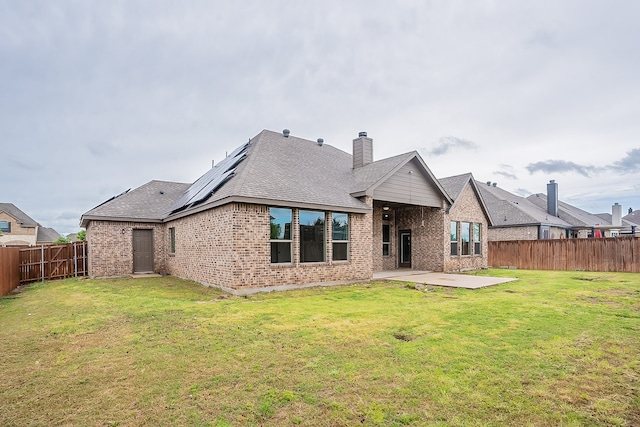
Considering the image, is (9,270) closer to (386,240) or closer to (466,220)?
(386,240)

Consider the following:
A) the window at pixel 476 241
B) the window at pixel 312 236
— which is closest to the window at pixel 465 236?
the window at pixel 476 241

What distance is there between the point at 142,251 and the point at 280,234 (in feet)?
30.6

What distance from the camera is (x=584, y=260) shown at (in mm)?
18719

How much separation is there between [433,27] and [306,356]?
11.5 metres

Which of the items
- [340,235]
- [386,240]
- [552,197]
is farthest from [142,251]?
[552,197]

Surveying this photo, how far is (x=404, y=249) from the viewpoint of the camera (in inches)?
722

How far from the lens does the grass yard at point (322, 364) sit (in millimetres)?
3184

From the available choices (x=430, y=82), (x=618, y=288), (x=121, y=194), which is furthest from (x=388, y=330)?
(x=121, y=194)

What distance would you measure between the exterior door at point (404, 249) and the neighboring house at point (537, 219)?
38.4 feet

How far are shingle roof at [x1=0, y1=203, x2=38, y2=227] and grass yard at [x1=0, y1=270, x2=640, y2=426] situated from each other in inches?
1759

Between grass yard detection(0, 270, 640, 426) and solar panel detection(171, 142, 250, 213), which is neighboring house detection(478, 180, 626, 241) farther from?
solar panel detection(171, 142, 250, 213)

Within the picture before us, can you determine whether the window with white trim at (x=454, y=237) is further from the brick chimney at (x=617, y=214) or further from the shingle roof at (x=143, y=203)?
the brick chimney at (x=617, y=214)

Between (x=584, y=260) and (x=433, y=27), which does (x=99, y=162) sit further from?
(x=584, y=260)

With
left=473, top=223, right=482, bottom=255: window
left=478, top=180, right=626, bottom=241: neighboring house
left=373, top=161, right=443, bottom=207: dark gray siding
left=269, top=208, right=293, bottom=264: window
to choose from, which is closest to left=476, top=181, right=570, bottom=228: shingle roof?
left=478, top=180, right=626, bottom=241: neighboring house
